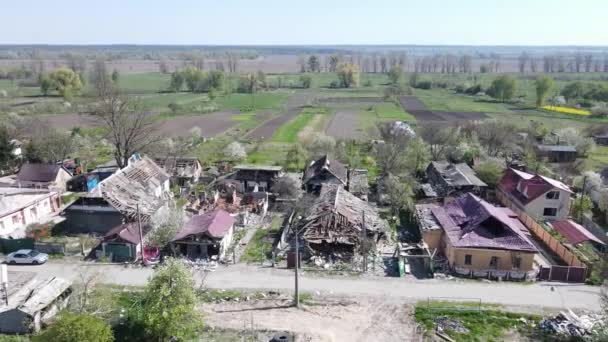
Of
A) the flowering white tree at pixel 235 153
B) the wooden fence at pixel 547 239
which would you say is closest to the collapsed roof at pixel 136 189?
the flowering white tree at pixel 235 153

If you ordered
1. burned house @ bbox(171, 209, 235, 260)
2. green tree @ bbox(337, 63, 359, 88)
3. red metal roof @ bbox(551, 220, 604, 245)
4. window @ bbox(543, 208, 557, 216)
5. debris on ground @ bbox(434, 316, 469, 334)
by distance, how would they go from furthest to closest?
green tree @ bbox(337, 63, 359, 88) → window @ bbox(543, 208, 557, 216) → red metal roof @ bbox(551, 220, 604, 245) → burned house @ bbox(171, 209, 235, 260) → debris on ground @ bbox(434, 316, 469, 334)

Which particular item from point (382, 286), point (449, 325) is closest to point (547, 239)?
point (382, 286)

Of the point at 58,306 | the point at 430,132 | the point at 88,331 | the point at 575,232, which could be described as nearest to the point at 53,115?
the point at 430,132

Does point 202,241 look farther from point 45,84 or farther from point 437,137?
point 45,84

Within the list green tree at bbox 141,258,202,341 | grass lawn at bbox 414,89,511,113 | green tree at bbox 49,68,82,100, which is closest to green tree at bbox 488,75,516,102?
grass lawn at bbox 414,89,511,113

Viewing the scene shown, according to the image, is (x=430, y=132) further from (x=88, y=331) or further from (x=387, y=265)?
(x=88, y=331)

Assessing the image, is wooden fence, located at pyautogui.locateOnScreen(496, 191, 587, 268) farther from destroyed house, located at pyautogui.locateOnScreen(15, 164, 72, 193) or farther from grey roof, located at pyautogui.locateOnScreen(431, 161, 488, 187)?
destroyed house, located at pyautogui.locateOnScreen(15, 164, 72, 193)

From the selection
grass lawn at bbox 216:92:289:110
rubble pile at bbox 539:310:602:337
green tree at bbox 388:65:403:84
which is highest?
green tree at bbox 388:65:403:84
